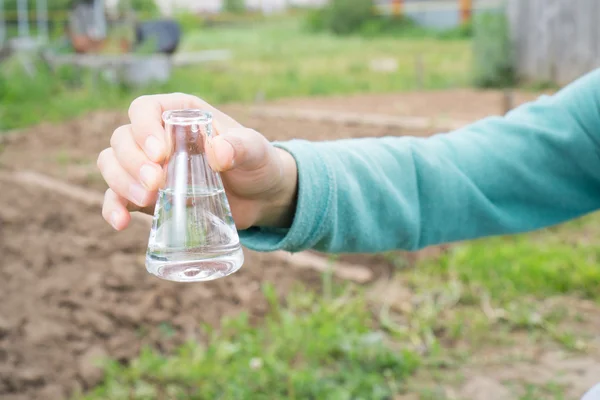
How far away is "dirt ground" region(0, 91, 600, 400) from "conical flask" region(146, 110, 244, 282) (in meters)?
1.31

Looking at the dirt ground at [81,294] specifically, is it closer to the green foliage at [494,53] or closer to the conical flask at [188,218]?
the conical flask at [188,218]

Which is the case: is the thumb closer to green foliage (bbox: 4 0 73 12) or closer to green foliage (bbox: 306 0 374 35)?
green foliage (bbox: 306 0 374 35)

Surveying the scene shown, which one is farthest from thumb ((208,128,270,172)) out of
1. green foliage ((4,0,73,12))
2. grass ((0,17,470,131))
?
green foliage ((4,0,73,12))

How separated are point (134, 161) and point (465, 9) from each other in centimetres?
1766

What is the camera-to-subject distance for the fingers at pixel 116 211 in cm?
102

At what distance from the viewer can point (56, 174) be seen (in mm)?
4406

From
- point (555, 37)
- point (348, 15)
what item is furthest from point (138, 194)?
point (348, 15)

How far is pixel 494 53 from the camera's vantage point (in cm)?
730

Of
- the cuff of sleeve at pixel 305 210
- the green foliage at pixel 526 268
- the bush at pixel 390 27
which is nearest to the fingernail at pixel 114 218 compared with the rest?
the cuff of sleeve at pixel 305 210

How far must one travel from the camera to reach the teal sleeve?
139 cm

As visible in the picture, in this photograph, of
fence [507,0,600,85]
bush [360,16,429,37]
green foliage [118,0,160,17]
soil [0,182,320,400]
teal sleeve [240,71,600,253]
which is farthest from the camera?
bush [360,16,429,37]

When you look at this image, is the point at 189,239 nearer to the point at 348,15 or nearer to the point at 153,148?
the point at 153,148

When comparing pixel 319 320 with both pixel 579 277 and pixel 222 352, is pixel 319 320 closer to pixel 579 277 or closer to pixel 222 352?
pixel 222 352

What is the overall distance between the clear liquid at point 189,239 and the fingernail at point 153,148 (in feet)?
0.15
